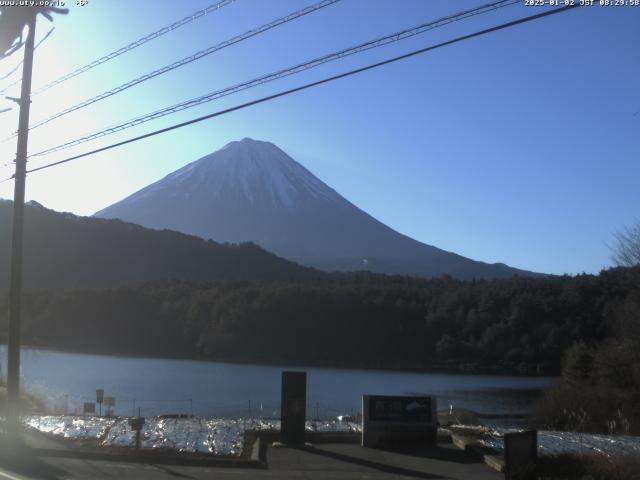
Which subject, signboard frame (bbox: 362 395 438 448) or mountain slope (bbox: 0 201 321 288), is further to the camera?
mountain slope (bbox: 0 201 321 288)

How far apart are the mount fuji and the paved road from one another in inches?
5206

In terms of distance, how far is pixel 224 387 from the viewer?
135 ft

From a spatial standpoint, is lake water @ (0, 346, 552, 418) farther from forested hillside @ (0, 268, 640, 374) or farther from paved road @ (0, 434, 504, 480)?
paved road @ (0, 434, 504, 480)

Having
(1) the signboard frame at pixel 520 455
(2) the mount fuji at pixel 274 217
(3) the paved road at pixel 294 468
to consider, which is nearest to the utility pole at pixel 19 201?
(3) the paved road at pixel 294 468

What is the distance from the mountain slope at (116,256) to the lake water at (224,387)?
105 feet

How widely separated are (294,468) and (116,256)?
87.4 metres

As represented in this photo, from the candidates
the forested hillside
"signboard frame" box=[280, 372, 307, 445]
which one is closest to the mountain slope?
the forested hillside

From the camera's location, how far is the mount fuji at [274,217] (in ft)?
511

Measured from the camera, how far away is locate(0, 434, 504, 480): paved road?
1321 cm

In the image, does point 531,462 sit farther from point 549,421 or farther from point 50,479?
point 549,421

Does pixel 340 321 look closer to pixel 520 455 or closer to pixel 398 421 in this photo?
pixel 398 421

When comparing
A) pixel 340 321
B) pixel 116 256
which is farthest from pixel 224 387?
pixel 116 256

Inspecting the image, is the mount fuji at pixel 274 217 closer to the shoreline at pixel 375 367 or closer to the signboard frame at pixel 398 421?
the shoreline at pixel 375 367

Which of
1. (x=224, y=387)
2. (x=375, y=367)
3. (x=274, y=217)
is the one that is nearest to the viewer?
(x=224, y=387)
